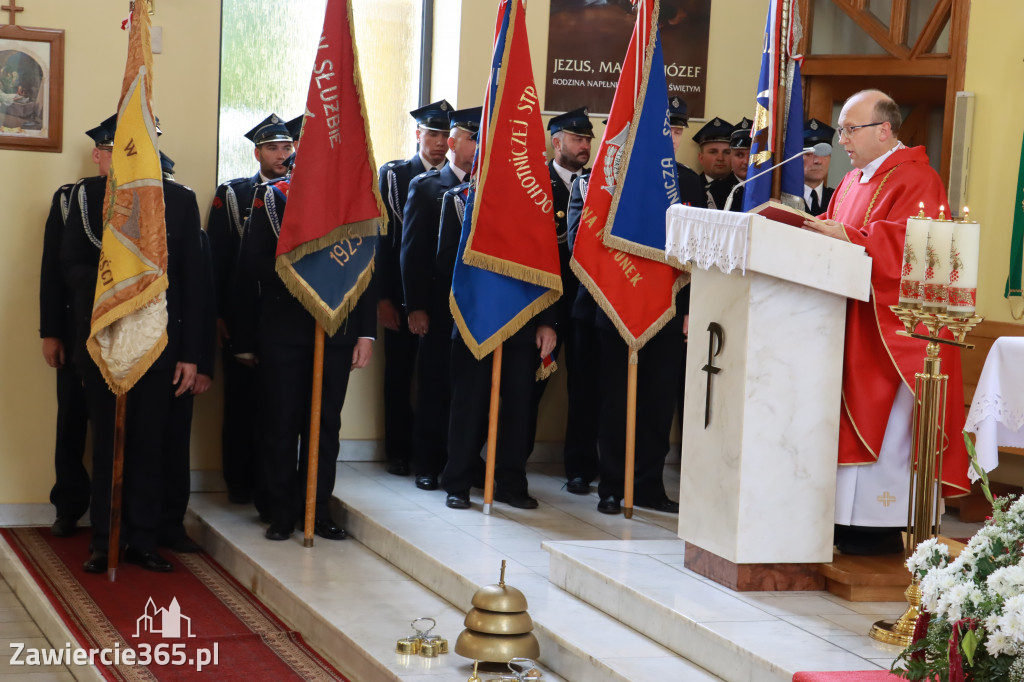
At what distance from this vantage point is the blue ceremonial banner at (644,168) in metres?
5.46

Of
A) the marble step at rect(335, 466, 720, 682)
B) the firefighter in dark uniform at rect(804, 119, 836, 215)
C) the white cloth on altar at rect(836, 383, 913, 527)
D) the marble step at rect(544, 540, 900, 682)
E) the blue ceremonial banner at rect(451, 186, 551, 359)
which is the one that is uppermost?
the firefighter in dark uniform at rect(804, 119, 836, 215)

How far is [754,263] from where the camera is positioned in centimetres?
375

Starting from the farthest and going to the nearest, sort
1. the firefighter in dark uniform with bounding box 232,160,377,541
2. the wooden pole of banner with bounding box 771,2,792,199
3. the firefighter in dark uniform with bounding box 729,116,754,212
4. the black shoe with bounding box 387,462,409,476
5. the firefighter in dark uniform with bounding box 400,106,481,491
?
1. the firefighter in dark uniform with bounding box 729,116,754,212
2. the black shoe with bounding box 387,462,409,476
3. the firefighter in dark uniform with bounding box 400,106,481,491
4. the firefighter in dark uniform with bounding box 232,160,377,541
5. the wooden pole of banner with bounding box 771,2,792,199

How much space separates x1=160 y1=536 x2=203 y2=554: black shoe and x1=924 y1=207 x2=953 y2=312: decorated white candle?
346 centimetres

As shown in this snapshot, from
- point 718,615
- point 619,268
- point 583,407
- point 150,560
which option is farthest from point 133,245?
point 718,615

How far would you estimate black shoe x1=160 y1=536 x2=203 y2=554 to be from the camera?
18.1ft

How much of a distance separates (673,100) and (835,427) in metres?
2.94

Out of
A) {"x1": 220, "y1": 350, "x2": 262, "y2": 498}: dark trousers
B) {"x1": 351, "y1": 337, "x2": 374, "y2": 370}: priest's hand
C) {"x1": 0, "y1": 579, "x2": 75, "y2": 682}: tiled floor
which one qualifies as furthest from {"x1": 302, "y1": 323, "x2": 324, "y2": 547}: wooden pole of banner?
{"x1": 0, "y1": 579, "x2": 75, "y2": 682}: tiled floor

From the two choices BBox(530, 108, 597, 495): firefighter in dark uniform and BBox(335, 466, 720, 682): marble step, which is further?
BBox(530, 108, 597, 495): firefighter in dark uniform

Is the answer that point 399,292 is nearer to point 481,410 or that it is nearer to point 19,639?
point 481,410

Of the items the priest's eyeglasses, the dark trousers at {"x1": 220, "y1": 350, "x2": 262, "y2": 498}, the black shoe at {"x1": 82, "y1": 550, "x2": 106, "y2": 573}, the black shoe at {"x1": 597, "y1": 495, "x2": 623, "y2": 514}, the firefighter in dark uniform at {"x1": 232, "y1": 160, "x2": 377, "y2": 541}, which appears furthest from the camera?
the dark trousers at {"x1": 220, "y1": 350, "x2": 262, "y2": 498}

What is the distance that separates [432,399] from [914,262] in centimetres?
316

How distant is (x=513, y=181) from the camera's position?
18.0 feet

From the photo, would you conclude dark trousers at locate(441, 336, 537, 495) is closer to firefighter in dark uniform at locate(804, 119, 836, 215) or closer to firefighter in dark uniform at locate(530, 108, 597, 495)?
firefighter in dark uniform at locate(530, 108, 597, 495)
